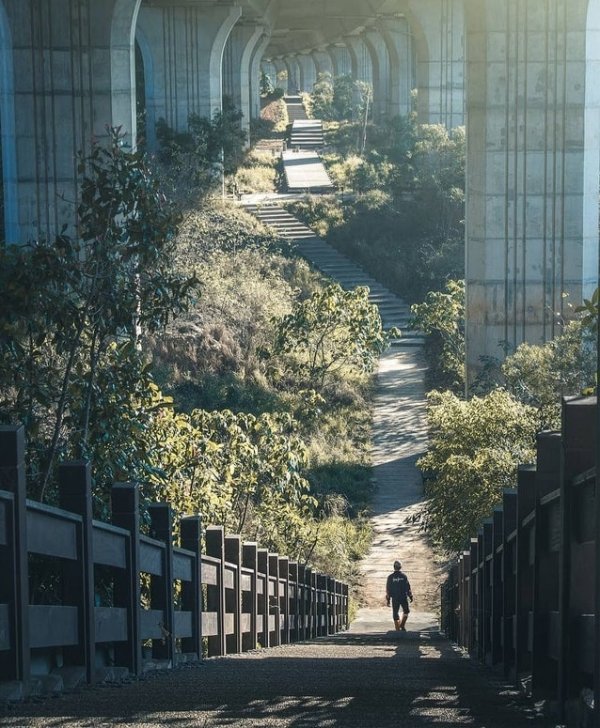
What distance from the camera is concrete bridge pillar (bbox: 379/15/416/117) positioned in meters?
60.1

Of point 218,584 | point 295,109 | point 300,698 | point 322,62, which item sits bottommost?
point 300,698

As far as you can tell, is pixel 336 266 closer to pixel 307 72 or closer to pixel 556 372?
pixel 556 372

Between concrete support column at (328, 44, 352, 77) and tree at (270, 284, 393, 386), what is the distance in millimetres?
65430

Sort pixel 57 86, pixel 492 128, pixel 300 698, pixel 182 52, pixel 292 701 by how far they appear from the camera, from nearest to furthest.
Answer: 1. pixel 292 701
2. pixel 300 698
3. pixel 57 86
4. pixel 492 128
5. pixel 182 52

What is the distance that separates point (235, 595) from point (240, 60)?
50.1 meters

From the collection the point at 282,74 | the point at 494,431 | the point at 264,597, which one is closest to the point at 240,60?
the point at 494,431

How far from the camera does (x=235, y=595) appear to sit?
11.3 metres

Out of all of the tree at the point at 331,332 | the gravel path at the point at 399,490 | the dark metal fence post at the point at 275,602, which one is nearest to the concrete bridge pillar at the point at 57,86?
the tree at the point at 331,332

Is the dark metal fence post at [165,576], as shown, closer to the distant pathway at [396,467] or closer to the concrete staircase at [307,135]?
the distant pathway at [396,467]

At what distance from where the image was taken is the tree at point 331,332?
28.6 meters

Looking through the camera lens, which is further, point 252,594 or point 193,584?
point 252,594

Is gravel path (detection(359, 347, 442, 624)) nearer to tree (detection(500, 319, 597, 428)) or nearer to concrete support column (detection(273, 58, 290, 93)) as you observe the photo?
tree (detection(500, 319, 597, 428))

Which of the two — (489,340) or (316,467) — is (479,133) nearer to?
(489,340)

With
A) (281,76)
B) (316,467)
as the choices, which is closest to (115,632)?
(316,467)
